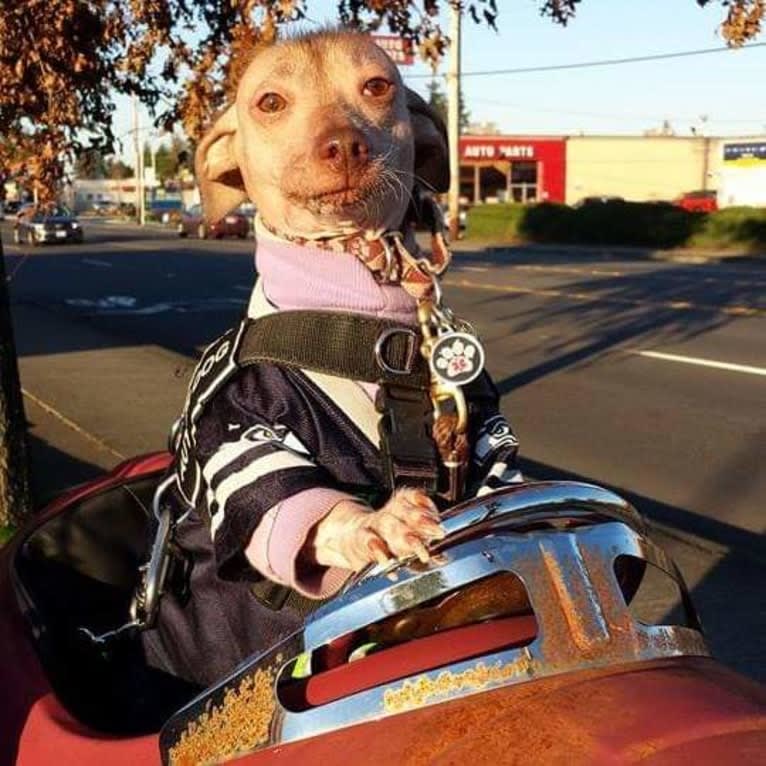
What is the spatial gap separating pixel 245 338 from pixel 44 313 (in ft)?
52.1

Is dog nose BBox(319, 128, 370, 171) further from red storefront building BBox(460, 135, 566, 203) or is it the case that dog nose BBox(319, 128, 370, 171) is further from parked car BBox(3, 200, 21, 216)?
red storefront building BBox(460, 135, 566, 203)

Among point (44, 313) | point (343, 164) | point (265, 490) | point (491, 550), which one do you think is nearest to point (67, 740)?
point (265, 490)

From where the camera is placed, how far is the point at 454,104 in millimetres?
35562

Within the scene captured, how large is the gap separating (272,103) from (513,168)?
68.8 meters

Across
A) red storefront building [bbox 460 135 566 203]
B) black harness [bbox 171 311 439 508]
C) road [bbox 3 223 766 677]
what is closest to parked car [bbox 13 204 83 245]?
road [bbox 3 223 766 677]

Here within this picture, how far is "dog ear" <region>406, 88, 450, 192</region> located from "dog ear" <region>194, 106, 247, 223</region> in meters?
0.30

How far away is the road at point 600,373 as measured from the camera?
20.8 ft

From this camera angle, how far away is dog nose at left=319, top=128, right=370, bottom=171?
1.74 metres

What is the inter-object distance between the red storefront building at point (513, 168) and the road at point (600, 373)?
43.7 metres

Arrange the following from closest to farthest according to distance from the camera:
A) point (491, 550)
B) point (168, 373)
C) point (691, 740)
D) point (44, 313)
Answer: point (691, 740) → point (491, 550) → point (168, 373) → point (44, 313)

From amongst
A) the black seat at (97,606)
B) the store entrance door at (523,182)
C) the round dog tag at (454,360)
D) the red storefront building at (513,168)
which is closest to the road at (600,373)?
the black seat at (97,606)

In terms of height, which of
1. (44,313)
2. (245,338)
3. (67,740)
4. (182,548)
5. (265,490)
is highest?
(245,338)

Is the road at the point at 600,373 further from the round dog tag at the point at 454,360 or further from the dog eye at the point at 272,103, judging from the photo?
the round dog tag at the point at 454,360

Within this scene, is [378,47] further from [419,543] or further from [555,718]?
[555,718]
